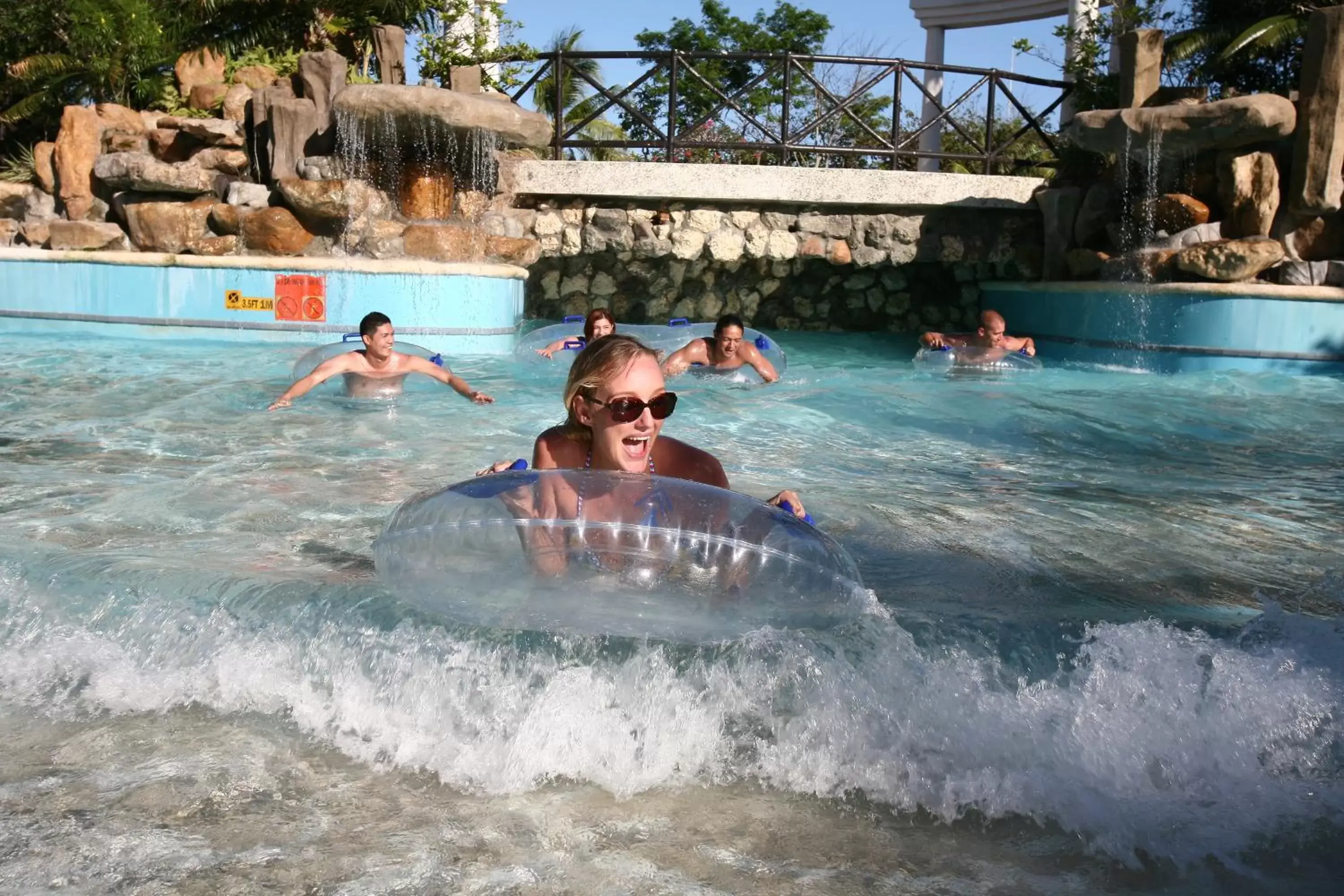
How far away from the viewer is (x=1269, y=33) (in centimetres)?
1274

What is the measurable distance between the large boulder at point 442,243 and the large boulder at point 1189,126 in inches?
233

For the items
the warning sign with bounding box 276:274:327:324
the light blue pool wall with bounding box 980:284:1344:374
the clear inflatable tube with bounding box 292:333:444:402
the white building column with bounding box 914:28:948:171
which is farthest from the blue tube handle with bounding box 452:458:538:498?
the white building column with bounding box 914:28:948:171

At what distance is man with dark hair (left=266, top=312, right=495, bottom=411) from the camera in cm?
722

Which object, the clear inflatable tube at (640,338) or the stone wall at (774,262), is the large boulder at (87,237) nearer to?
the stone wall at (774,262)

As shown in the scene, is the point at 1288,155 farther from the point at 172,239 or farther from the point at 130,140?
the point at 130,140

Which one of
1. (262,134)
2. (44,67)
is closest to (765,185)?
(262,134)

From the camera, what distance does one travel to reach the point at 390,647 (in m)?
2.97

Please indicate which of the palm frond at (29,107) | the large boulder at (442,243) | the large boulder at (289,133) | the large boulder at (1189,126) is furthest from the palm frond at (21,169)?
the large boulder at (1189,126)

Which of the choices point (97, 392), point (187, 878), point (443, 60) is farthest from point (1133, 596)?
point (443, 60)

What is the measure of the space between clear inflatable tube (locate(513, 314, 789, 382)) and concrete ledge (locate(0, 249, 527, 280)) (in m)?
1.62

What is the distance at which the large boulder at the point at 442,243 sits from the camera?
11000 millimetres

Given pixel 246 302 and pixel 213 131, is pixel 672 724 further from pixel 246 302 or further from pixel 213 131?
pixel 213 131

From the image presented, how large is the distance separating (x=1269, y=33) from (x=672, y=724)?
12991 millimetres

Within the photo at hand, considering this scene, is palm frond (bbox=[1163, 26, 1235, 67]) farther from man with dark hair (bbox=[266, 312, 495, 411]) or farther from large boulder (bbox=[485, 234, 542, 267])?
man with dark hair (bbox=[266, 312, 495, 411])
